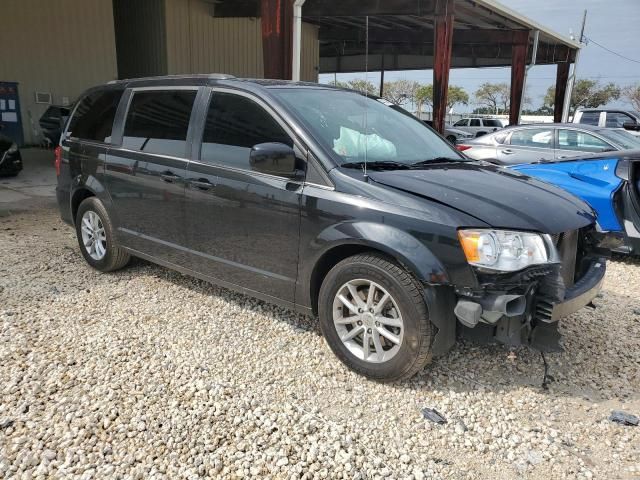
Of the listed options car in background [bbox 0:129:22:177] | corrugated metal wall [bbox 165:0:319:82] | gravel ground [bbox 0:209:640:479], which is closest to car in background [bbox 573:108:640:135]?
gravel ground [bbox 0:209:640:479]

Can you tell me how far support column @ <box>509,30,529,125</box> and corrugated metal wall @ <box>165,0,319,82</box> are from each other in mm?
10127

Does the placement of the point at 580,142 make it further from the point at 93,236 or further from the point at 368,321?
the point at 93,236

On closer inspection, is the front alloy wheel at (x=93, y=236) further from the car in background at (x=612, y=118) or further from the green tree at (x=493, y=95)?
the green tree at (x=493, y=95)

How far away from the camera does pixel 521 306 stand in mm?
2775

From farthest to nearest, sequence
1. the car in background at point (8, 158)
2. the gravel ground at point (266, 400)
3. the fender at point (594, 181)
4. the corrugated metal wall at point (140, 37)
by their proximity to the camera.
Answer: the corrugated metal wall at point (140, 37) < the car in background at point (8, 158) < the fender at point (594, 181) < the gravel ground at point (266, 400)

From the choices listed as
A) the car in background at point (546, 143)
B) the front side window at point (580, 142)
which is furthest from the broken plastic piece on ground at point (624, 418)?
the front side window at point (580, 142)

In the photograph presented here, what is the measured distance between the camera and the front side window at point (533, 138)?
867 cm

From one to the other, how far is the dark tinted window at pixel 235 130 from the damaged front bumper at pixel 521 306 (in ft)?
5.22

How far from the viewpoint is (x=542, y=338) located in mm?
2973

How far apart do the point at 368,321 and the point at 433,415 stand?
2.10ft

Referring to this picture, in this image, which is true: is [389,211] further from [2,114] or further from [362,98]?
[2,114]

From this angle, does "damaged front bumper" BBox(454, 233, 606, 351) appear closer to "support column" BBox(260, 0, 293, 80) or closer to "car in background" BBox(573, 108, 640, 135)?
"support column" BBox(260, 0, 293, 80)

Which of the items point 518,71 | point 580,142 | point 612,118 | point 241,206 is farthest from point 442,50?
point 241,206

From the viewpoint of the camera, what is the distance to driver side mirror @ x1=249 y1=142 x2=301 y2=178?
10.6 ft
